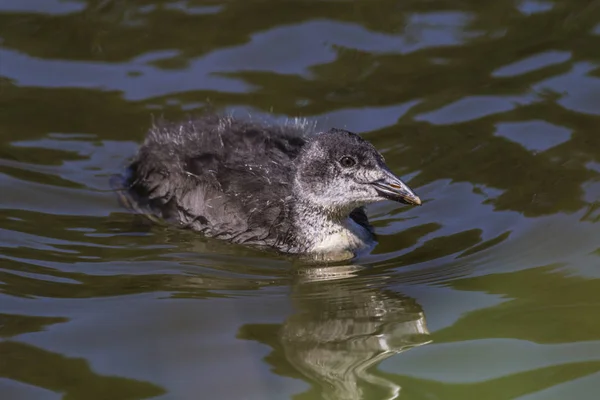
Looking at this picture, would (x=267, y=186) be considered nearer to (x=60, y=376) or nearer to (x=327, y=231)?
(x=327, y=231)

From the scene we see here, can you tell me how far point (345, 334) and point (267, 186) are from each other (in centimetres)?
186

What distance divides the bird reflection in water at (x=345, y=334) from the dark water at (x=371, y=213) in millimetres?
14

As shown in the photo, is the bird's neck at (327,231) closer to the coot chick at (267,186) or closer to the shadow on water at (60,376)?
the coot chick at (267,186)

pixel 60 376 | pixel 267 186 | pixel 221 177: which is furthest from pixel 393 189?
pixel 60 376

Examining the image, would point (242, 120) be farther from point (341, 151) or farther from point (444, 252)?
point (444, 252)

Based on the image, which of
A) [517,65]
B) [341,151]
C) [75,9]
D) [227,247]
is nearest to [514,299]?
[341,151]

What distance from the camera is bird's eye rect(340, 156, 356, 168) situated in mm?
6734

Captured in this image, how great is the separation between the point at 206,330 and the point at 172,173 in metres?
2.19

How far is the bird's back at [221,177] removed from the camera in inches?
275

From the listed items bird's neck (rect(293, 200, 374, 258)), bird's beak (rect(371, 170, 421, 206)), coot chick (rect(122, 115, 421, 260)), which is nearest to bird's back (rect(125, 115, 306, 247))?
coot chick (rect(122, 115, 421, 260))

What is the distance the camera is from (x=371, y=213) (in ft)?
24.7

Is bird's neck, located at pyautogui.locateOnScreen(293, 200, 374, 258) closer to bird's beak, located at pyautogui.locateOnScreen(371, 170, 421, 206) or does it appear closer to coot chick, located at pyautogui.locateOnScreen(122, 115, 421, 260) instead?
coot chick, located at pyautogui.locateOnScreen(122, 115, 421, 260)

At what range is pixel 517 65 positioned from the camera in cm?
893

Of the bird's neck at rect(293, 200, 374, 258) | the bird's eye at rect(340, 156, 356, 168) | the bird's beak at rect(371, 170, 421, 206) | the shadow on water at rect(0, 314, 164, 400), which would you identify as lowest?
the shadow on water at rect(0, 314, 164, 400)
